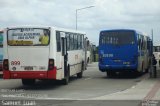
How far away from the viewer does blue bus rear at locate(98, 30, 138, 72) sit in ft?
95.0

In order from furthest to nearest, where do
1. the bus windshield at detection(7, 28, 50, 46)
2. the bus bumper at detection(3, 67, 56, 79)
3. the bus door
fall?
the bus door < the bus windshield at detection(7, 28, 50, 46) < the bus bumper at detection(3, 67, 56, 79)

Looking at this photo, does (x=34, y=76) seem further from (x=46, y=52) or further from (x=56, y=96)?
(x=56, y=96)

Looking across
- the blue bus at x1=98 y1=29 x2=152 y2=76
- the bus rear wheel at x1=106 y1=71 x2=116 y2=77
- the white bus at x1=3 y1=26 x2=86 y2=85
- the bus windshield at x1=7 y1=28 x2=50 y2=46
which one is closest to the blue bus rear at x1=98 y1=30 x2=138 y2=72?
the blue bus at x1=98 y1=29 x2=152 y2=76

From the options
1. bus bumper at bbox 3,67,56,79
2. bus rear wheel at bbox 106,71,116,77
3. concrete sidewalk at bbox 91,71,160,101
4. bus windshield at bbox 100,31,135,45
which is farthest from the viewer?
bus rear wheel at bbox 106,71,116,77

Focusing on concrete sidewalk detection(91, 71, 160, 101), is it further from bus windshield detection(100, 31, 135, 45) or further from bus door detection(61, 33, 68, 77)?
bus windshield detection(100, 31, 135, 45)

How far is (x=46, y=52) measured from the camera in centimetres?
2111

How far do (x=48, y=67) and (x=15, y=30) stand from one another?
7.49 feet

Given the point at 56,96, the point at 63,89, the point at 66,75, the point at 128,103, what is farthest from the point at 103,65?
the point at 128,103

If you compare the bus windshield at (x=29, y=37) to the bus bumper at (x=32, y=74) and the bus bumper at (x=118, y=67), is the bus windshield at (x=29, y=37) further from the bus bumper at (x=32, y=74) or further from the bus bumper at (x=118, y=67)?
the bus bumper at (x=118, y=67)

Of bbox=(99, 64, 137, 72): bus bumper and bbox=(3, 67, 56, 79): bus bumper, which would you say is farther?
bbox=(99, 64, 137, 72): bus bumper

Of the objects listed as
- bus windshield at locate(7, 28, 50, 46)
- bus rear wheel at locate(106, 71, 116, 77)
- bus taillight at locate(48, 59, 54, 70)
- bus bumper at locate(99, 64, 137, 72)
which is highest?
bus windshield at locate(7, 28, 50, 46)

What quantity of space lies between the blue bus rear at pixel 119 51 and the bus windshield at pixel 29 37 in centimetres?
860

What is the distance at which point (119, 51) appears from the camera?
2919 cm

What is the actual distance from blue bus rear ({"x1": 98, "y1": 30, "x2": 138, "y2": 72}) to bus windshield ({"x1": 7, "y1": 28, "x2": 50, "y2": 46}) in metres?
8.60
